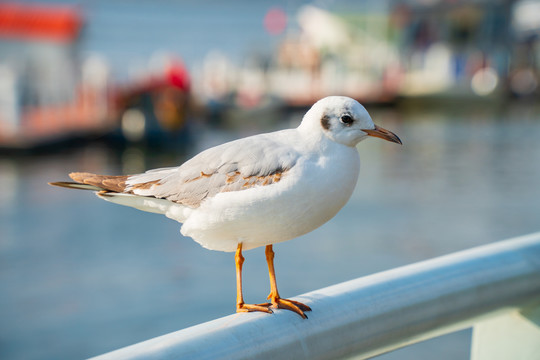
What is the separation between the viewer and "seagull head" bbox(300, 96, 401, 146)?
1448 mm

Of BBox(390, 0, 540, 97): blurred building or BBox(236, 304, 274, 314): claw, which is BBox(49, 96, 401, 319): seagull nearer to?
BBox(236, 304, 274, 314): claw

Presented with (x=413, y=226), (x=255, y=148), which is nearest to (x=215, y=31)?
(x=413, y=226)

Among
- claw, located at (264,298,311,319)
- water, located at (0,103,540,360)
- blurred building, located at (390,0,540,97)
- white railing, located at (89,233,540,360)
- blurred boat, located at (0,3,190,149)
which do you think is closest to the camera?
white railing, located at (89,233,540,360)

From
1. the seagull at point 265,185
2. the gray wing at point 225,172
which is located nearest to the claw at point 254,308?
the seagull at point 265,185

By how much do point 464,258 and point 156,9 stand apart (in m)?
79.3

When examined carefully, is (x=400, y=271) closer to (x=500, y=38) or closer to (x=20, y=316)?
(x=20, y=316)

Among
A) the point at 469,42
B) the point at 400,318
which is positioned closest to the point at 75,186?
the point at 400,318

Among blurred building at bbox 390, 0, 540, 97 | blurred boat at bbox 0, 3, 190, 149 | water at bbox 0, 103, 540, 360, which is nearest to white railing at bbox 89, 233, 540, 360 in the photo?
water at bbox 0, 103, 540, 360

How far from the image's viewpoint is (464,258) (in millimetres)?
1432

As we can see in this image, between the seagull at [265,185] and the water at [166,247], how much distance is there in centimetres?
536

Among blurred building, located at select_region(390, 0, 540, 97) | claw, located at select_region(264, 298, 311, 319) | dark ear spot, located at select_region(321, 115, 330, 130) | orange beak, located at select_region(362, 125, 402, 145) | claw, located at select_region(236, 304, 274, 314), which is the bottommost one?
claw, located at select_region(236, 304, 274, 314)

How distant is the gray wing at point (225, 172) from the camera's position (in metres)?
1.46

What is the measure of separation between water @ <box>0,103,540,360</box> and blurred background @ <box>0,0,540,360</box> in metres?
0.03

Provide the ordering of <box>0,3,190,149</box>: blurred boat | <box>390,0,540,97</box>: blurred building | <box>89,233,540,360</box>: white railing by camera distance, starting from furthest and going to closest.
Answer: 1. <box>390,0,540,97</box>: blurred building
2. <box>0,3,190,149</box>: blurred boat
3. <box>89,233,540,360</box>: white railing
